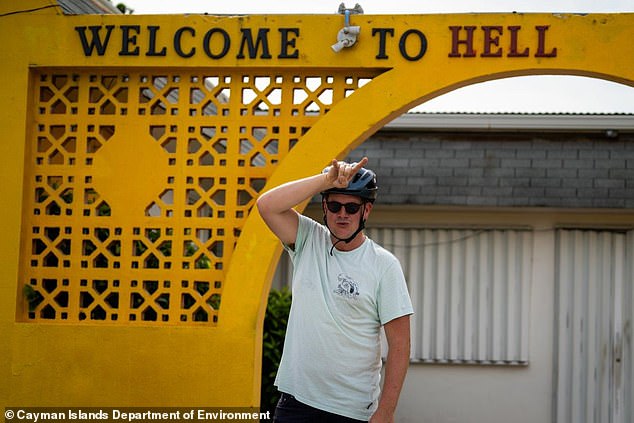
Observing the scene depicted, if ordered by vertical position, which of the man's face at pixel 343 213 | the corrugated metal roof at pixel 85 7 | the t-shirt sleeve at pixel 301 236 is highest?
the corrugated metal roof at pixel 85 7

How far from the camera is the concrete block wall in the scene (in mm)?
10930

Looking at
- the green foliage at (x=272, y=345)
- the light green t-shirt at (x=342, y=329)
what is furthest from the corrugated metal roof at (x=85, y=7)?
the light green t-shirt at (x=342, y=329)

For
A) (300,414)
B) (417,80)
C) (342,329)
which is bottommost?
(300,414)

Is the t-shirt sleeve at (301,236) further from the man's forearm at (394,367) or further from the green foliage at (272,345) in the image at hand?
the green foliage at (272,345)

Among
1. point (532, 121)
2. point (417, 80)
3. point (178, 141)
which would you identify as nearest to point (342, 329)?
point (417, 80)

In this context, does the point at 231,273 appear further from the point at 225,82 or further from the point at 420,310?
the point at 420,310

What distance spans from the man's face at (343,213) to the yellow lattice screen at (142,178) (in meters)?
2.30

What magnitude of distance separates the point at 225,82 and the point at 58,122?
1223mm

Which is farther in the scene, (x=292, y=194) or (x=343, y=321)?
(x=292, y=194)

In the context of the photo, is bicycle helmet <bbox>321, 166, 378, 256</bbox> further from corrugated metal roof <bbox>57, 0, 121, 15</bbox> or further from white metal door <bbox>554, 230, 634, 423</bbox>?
white metal door <bbox>554, 230, 634, 423</bbox>

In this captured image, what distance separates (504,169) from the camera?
1109 centimetres

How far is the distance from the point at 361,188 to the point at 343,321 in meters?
0.62

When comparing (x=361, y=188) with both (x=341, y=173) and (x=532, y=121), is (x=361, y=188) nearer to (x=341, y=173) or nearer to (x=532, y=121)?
(x=341, y=173)

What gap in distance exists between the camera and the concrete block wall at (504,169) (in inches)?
430
